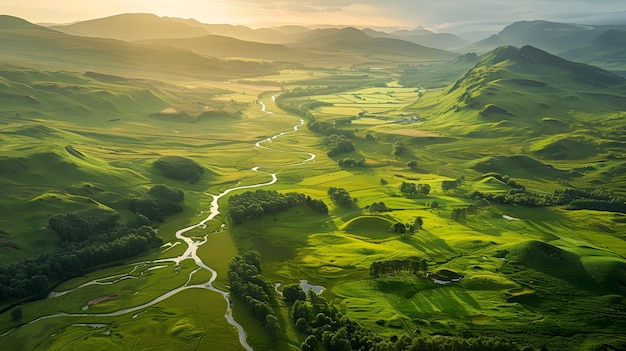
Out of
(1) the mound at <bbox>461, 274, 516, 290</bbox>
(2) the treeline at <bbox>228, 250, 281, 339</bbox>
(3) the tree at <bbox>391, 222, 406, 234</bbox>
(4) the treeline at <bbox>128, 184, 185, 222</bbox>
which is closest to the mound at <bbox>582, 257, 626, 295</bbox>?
(1) the mound at <bbox>461, 274, 516, 290</bbox>

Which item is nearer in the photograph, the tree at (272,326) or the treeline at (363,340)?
the treeline at (363,340)

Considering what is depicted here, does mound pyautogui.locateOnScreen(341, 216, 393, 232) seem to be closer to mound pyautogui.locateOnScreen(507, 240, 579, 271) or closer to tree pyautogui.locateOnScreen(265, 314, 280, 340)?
mound pyautogui.locateOnScreen(507, 240, 579, 271)

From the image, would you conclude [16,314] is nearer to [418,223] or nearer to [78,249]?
[78,249]

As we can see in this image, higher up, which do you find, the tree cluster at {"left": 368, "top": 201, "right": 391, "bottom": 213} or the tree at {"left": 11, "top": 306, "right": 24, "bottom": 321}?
the tree at {"left": 11, "top": 306, "right": 24, "bottom": 321}

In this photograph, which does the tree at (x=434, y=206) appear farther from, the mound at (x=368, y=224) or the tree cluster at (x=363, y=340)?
the tree cluster at (x=363, y=340)

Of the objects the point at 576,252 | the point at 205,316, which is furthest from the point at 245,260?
the point at 576,252

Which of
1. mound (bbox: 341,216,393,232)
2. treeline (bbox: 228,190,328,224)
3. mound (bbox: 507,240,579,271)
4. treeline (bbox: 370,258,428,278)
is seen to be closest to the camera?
Result: treeline (bbox: 370,258,428,278)

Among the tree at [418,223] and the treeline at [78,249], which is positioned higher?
the treeline at [78,249]

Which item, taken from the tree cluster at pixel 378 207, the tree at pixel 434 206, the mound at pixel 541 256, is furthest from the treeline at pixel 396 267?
the tree at pixel 434 206
